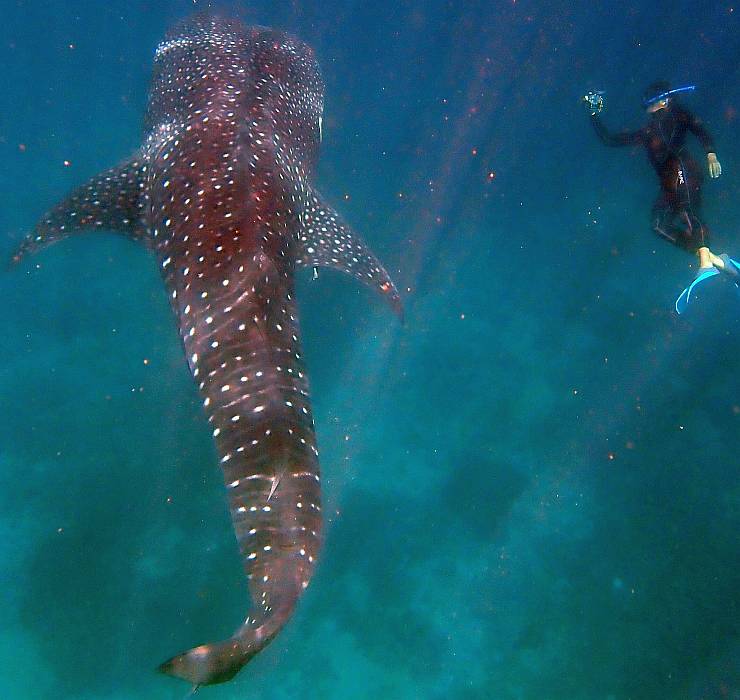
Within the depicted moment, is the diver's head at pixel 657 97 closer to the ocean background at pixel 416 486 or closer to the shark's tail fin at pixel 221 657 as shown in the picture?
the ocean background at pixel 416 486

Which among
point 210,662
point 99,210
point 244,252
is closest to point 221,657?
point 210,662

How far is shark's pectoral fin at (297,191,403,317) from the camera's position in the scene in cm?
575

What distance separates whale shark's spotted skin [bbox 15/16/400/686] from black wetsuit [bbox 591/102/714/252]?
17.0 ft

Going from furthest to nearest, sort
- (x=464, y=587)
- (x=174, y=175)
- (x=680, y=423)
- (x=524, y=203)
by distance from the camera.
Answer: (x=524, y=203) → (x=680, y=423) → (x=464, y=587) → (x=174, y=175)

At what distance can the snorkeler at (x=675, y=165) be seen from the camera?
27.7ft

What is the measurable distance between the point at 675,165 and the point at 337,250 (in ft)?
19.1

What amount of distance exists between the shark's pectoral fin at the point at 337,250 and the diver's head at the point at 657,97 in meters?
5.71

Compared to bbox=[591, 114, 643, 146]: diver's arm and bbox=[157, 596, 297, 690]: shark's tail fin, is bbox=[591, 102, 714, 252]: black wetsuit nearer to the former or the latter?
bbox=[591, 114, 643, 146]: diver's arm

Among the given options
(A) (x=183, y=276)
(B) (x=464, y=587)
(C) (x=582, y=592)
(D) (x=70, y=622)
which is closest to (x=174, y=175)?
(A) (x=183, y=276)

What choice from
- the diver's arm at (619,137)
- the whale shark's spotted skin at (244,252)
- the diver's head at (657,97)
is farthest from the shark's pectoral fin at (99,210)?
the diver's head at (657,97)

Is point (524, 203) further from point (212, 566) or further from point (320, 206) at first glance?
point (212, 566)

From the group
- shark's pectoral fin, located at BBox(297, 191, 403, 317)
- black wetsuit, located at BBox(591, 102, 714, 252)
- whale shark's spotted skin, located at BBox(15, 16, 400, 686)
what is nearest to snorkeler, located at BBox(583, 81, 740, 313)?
black wetsuit, located at BBox(591, 102, 714, 252)

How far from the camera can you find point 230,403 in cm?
378

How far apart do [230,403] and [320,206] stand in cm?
294
